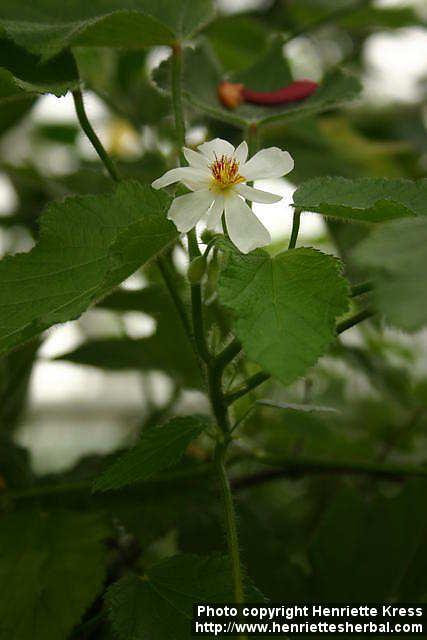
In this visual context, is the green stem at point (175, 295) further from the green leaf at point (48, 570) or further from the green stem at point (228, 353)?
the green leaf at point (48, 570)

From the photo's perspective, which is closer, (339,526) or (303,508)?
(339,526)

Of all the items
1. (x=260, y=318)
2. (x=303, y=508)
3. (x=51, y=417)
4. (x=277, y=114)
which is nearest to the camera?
(x=260, y=318)

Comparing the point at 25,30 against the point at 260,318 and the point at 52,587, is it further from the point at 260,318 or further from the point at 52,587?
the point at 52,587

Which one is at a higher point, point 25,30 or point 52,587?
point 25,30

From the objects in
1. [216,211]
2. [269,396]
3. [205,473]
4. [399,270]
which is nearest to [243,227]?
[216,211]

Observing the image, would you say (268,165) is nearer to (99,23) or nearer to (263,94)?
(99,23)

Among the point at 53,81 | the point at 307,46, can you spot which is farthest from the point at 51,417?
the point at 53,81
